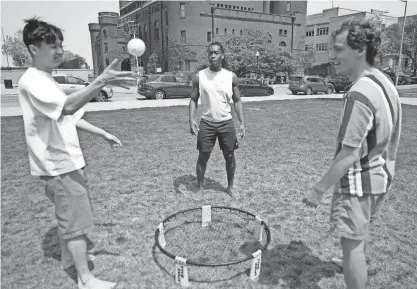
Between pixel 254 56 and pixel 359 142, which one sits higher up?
pixel 254 56

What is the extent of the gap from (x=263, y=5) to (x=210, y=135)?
227ft

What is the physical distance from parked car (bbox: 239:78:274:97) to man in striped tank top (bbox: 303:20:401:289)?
20.7m

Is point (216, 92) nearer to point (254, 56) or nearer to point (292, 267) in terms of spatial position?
point (292, 267)

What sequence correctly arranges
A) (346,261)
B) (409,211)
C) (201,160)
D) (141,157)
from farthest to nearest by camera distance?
(141,157), (201,160), (409,211), (346,261)

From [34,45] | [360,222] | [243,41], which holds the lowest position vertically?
[360,222]

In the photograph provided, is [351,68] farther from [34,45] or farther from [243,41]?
[243,41]

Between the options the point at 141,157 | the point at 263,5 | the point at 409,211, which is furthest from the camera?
the point at 263,5

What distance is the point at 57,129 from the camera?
227cm

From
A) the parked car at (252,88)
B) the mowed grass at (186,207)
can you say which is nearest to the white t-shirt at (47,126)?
the mowed grass at (186,207)

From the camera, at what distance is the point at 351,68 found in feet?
6.75

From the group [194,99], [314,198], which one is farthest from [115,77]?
[194,99]

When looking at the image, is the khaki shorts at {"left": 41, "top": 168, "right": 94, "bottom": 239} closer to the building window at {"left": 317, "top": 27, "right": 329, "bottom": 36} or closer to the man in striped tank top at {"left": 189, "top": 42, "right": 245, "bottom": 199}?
the man in striped tank top at {"left": 189, "top": 42, "right": 245, "bottom": 199}

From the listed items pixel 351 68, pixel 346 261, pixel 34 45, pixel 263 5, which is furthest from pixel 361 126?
A: pixel 263 5

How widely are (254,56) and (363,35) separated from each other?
4059cm
